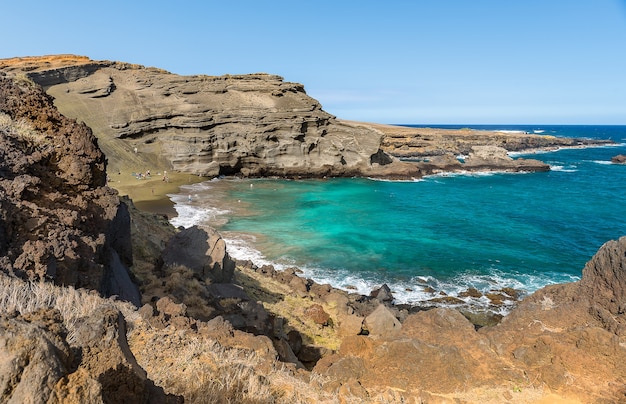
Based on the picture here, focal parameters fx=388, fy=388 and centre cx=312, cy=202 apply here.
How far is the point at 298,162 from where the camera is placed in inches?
2041

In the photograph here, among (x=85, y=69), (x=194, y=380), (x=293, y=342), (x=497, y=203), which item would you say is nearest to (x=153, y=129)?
(x=85, y=69)

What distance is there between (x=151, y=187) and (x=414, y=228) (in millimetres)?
26153

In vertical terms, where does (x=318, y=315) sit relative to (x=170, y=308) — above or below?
below

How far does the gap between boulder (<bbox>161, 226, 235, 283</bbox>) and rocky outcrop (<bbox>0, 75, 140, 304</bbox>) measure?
2420 millimetres

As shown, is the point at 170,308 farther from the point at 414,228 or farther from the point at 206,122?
the point at 206,122

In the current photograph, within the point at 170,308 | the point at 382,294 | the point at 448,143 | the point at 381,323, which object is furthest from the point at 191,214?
the point at 448,143

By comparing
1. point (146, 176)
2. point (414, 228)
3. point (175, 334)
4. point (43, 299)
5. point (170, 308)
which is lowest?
point (414, 228)

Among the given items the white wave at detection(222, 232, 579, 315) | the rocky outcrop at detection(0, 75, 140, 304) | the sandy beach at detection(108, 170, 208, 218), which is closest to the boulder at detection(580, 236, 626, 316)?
the white wave at detection(222, 232, 579, 315)

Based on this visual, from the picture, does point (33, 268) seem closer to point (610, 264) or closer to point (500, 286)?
point (610, 264)

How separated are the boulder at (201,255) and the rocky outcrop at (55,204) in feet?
7.94

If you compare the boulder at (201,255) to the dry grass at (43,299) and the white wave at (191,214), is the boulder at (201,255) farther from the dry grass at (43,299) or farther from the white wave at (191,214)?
the white wave at (191,214)

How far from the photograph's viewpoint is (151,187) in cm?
3934

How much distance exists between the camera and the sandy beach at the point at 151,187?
3216cm

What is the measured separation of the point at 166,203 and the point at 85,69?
32.2 meters
